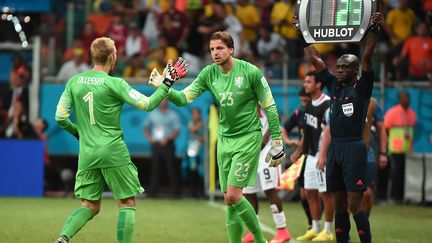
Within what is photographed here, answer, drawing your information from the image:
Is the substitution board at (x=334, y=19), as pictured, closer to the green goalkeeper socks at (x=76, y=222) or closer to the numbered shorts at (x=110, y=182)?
the numbered shorts at (x=110, y=182)

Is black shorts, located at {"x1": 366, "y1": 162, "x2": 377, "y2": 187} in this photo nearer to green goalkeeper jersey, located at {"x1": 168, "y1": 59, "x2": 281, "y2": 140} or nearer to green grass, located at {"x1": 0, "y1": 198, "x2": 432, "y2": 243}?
green goalkeeper jersey, located at {"x1": 168, "y1": 59, "x2": 281, "y2": 140}

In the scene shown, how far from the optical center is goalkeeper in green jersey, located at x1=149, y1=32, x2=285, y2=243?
10.8 meters

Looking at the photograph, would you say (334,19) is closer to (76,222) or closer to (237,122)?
(237,122)

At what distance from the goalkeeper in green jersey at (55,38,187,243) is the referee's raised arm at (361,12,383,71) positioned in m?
2.07

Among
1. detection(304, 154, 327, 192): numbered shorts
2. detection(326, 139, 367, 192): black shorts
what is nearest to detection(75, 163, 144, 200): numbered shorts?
detection(326, 139, 367, 192): black shorts

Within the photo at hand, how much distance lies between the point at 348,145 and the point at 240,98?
4.48ft

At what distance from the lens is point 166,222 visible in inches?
642

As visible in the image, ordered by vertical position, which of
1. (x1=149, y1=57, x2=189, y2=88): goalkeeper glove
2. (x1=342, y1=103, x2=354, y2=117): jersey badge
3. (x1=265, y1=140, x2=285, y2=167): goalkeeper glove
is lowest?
(x1=265, y1=140, x2=285, y2=167): goalkeeper glove

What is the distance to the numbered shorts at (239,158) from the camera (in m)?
10.8

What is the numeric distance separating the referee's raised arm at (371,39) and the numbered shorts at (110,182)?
2782 mm

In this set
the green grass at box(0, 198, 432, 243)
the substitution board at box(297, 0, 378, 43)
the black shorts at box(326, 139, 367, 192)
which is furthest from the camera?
the green grass at box(0, 198, 432, 243)

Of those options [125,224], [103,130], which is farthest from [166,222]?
[103,130]

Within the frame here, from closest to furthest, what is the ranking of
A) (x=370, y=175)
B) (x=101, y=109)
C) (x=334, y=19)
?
(x=101, y=109) < (x=334, y=19) < (x=370, y=175)

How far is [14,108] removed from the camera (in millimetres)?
23078
